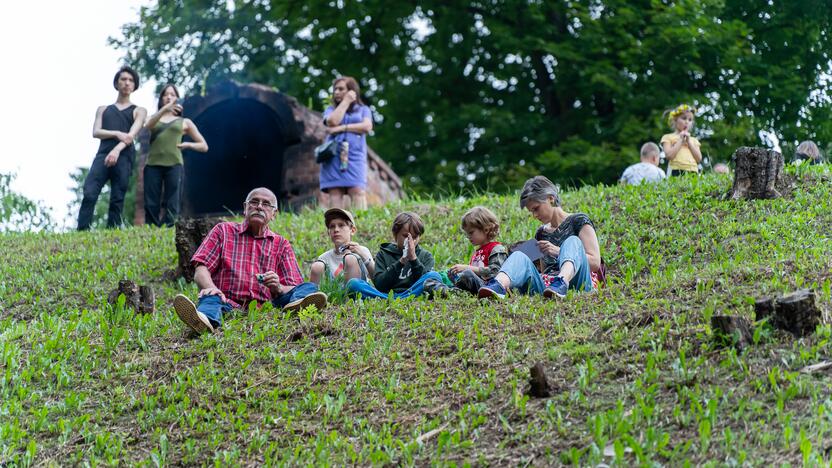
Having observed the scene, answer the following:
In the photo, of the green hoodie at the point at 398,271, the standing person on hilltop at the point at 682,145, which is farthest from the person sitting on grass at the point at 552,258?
the standing person on hilltop at the point at 682,145

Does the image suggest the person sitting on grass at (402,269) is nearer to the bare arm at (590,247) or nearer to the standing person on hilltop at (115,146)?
the bare arm at (590,247)

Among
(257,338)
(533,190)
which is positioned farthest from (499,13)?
(257,338)

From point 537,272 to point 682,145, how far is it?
18.9 ft

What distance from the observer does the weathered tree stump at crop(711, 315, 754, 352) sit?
7.04m

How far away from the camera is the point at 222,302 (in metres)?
9.53

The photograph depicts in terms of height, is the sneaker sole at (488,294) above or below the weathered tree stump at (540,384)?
above

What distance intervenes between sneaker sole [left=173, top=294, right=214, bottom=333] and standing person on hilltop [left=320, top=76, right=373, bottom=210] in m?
6.15

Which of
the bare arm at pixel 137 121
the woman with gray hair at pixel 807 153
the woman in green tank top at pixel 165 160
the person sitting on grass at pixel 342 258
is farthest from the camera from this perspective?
the woman in green tank top at pixel 165 160

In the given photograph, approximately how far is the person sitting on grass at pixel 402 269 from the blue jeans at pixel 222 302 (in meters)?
0.44

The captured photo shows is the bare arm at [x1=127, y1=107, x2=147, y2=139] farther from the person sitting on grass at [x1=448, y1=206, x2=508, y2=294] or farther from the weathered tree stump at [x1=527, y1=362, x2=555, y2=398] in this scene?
the weathered tree stump at [x1=527, y1=362, x2=555, y2=398]

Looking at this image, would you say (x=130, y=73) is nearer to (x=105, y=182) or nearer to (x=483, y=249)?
(x=105, y=182)

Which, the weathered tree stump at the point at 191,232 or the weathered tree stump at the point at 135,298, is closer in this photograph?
the weathered tree stump at the point at 135,298

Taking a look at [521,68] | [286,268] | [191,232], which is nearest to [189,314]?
[286,268]

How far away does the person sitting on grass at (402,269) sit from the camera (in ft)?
32.1
